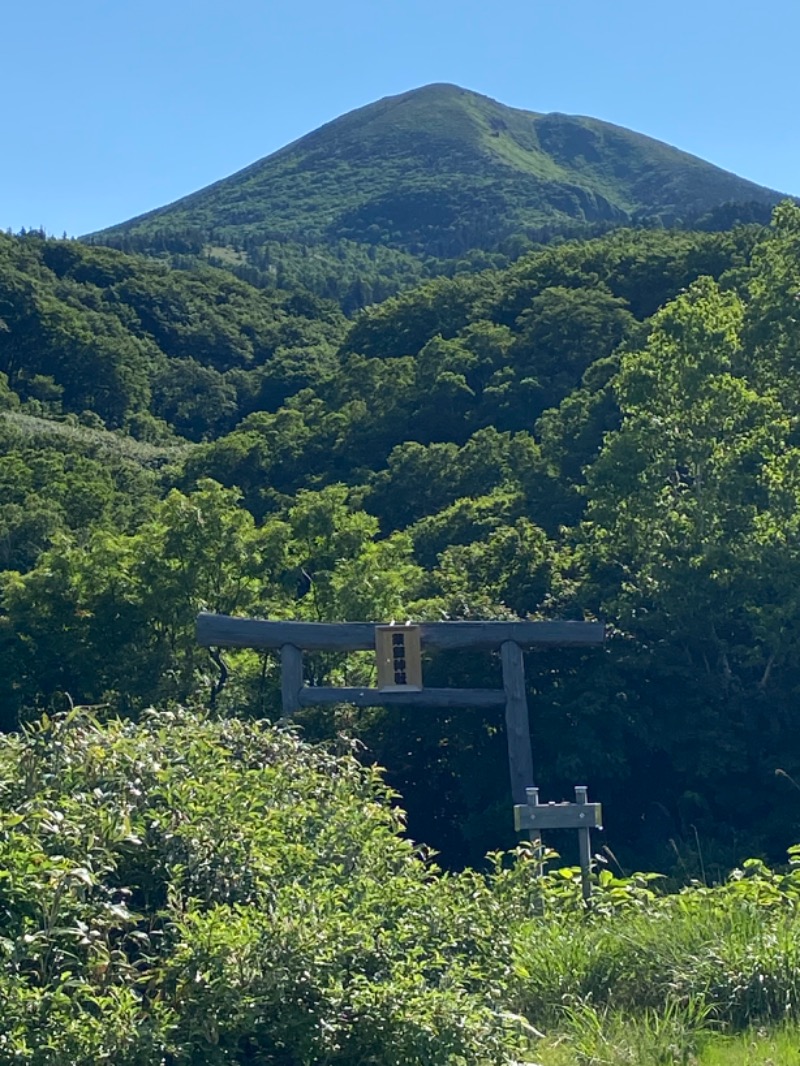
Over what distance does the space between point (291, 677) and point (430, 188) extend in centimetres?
12474

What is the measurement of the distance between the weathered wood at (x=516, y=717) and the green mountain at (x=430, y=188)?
294 ft

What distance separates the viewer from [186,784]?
13.3 ft

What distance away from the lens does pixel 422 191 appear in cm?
12950

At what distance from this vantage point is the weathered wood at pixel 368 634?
10.6 meters

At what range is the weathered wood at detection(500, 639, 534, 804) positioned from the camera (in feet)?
35.6

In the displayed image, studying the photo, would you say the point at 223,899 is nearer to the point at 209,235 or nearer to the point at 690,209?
the point at 209,235

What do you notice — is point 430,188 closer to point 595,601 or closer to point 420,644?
point 595,601

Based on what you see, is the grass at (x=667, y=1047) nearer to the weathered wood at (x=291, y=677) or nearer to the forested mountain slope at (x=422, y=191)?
the weathered wood at (x=291, y=677)

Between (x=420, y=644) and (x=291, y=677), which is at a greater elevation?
(x=420, y=644)

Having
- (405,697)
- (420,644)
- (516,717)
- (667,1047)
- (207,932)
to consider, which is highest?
(420,644)

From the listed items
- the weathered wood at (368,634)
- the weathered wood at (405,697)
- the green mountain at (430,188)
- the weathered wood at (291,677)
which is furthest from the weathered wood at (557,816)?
the green mountain at (430,188)

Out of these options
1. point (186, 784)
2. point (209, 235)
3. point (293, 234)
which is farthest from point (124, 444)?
point (293, 234)

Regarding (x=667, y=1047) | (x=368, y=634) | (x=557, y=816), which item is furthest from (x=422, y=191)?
(x=667, y=1047)

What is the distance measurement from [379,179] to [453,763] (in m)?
130
